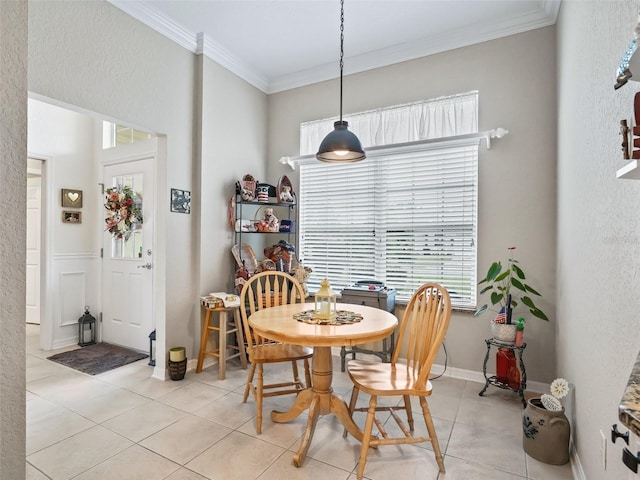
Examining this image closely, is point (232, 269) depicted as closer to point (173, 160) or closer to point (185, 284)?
point (185, 284)

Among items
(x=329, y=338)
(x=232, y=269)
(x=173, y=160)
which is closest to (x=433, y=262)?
(x=329, y=338)

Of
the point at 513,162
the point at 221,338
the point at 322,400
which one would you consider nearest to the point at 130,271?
the point at 221,338

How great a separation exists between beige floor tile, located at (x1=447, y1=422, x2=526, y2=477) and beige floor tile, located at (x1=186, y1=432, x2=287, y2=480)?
1082 mm

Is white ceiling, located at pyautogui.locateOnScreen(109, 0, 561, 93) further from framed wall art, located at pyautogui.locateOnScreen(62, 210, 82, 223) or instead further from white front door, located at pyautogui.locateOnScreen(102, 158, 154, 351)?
framed wall art, located at pyautogui.locateOnScreen(62, 210, 82, 223)

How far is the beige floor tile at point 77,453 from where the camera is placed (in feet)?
6.14

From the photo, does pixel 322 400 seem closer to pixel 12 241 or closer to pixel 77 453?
pixel 77 453

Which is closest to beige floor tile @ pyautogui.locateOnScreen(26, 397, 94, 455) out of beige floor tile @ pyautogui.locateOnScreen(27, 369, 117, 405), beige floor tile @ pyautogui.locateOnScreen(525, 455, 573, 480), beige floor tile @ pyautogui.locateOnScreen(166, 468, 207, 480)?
beige floor tile @ pyautogui.locateOnScreen(27, 369, 117, 405)

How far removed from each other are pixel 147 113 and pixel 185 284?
5.17ft

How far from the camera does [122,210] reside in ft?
12.8

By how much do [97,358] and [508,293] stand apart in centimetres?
407

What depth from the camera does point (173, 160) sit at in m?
3.17

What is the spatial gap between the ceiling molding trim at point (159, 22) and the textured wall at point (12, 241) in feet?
6.84

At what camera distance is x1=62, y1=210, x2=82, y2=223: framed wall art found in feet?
13.0

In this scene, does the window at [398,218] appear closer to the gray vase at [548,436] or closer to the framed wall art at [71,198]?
the gray vase at [548,436]
